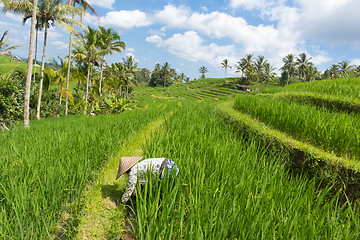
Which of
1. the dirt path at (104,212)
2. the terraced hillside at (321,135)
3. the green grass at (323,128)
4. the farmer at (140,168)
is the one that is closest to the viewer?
the dirt path at (104,212)

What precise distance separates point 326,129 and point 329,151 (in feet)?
1.12

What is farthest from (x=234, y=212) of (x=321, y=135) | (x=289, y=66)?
(x=289, y=66)

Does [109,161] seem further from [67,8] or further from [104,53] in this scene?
[104,53]

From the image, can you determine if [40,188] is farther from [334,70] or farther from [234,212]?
[334,70]

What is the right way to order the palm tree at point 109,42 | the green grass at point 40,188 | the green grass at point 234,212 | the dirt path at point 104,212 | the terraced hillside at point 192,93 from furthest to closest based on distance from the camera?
the terraced hillside at point 192,93 < the palm tree at point 109,42 < the dirt path at point 104,212 < the green grass at point 40,188 < the green grass at point 234,212

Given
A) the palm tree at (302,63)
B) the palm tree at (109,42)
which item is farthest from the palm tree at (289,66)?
the palm tree at (109,42)

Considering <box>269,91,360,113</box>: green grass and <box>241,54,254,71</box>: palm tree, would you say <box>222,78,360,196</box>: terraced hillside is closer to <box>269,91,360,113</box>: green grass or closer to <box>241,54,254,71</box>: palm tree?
<box>269,91,360,113</box>: green grass

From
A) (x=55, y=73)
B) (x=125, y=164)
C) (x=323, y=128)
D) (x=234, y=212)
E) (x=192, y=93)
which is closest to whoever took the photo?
(x=234, y=212)

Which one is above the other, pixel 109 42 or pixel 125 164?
pixel 109 42

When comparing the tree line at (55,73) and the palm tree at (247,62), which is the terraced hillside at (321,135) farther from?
the palm tree at (247,62)

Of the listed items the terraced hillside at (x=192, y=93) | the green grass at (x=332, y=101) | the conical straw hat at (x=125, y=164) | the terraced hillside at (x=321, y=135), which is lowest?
the conical straw hat at (x=125, y=164)

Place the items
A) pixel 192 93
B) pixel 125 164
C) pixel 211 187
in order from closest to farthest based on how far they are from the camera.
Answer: pixel 211 187
pixel 125 164
pixel 192 93

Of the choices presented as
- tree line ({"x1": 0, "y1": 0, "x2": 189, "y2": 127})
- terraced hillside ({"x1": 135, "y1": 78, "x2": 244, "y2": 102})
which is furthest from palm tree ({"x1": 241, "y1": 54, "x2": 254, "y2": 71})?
tree line ({"x1": 0, "y1": 0, "x2": 189, "y2": 127})

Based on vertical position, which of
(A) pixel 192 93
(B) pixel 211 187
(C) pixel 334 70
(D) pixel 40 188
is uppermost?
(C) pixel 334 70
